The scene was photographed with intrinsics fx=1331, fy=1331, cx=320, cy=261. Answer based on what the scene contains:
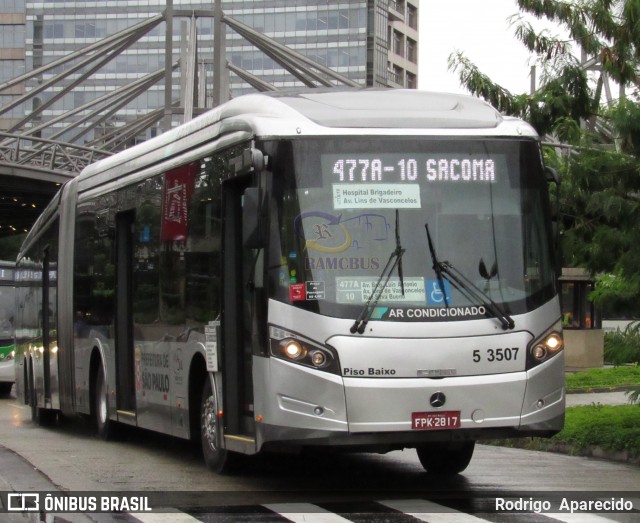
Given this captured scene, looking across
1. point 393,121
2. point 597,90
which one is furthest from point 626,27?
point 393,121

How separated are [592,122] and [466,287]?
4044 mm

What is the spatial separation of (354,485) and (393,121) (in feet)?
10.2

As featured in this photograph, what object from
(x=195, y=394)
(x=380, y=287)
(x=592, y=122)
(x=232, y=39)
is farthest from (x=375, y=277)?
(x=232, y=39)

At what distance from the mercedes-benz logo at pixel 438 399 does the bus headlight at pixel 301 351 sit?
2.41ft

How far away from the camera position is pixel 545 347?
404 inches

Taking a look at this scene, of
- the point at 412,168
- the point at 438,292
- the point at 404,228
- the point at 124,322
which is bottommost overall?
the point at 124,322

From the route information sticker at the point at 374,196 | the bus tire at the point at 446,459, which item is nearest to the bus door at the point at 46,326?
the bus tire at the point at 446,459

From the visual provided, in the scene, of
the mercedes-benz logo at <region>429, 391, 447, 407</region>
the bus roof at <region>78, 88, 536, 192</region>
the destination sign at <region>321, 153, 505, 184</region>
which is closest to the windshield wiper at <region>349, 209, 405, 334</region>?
the destination sign at <region>321, 153, 505, 184</region>

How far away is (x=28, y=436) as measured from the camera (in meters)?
17.4

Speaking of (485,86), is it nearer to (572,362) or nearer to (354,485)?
(354,485)

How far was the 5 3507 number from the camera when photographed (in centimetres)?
995

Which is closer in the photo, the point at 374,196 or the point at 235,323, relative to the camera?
the point at 374,196

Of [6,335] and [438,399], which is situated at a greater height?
[438,399]

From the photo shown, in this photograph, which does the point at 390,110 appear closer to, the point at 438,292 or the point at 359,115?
the point at 359,115
